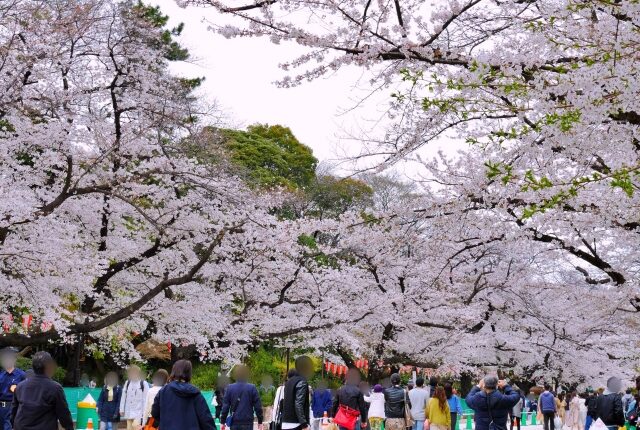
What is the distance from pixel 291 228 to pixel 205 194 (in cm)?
371

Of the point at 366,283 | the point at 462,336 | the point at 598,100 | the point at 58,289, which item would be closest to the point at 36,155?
the point at 58,289

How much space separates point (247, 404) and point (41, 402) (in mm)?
3127

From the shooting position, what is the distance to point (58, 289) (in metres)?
13.6

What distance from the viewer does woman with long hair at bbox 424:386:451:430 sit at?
10336 millimetres

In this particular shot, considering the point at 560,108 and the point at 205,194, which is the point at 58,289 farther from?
the point at 560,108

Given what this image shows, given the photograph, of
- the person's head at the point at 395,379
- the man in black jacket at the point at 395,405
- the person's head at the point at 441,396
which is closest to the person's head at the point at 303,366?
the person's head at the point at 441,396

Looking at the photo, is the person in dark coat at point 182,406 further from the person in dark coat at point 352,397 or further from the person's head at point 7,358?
the person in dark coat at point 352,397

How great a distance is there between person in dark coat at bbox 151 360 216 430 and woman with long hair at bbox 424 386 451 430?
502 cm

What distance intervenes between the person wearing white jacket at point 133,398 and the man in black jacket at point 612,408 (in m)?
6.83

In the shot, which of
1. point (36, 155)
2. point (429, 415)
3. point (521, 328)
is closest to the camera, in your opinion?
point (429, 415)

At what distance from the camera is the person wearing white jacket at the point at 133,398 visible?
10969 mm

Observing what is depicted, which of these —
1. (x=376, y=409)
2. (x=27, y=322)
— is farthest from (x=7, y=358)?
(x=27, y=322)

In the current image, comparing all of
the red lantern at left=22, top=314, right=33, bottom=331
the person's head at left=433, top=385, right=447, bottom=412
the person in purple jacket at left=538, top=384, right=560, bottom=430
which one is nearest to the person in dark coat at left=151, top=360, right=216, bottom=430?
the person's head at left=433, top=385, right=447, bottom=412

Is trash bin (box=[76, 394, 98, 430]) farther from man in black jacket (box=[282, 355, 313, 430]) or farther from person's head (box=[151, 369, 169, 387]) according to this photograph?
man in black jacket (box=[282, 355, 313, 430])
